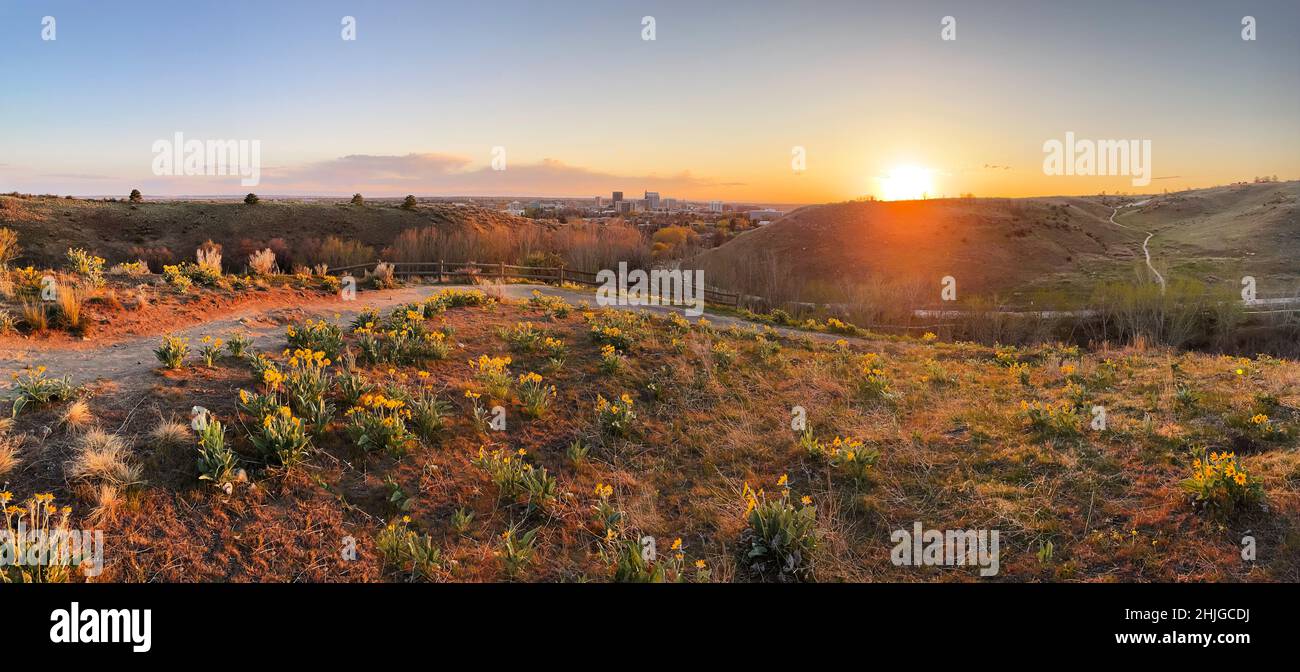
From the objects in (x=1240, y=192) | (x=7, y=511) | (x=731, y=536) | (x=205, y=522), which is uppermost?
(x=1240, y=192)

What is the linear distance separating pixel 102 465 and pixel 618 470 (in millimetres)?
5180

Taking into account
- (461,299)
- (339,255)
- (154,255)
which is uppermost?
(154,255)

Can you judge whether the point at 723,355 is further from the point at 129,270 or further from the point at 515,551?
the point at 129,270

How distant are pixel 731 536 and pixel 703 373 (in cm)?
607

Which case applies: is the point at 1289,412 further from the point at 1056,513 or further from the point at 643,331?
the point at 643,331

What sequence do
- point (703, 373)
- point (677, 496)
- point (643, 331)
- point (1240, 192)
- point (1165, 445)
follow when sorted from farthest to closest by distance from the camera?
point (1240, 192), point (643, 331), point (703, 373), point (1165, 445), point (677, 496)

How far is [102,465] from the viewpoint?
5168mm

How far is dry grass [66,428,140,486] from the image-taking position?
5.12 metres

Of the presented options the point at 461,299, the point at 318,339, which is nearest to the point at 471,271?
the point at 461,299

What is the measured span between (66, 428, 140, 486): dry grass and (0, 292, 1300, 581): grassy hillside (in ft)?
0.10

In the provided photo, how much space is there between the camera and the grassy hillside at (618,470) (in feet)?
16.7

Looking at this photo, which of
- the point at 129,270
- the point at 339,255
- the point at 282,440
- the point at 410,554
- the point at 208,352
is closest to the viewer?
the point at 410,554
